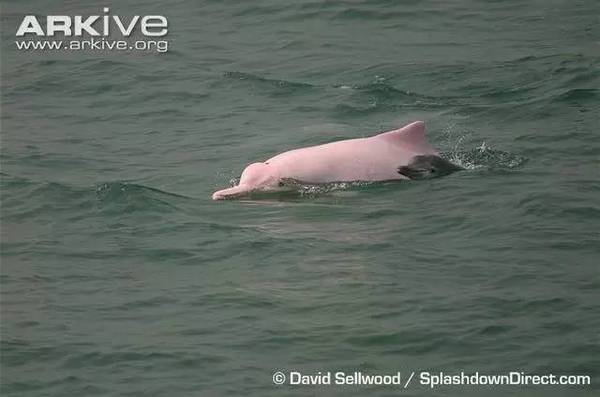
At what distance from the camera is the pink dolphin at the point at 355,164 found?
58.9ft

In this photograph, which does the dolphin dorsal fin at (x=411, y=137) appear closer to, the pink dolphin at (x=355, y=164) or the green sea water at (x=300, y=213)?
the pink dolphin at (x=355, y=164)

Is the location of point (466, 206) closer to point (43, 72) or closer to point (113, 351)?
point (113, 351)

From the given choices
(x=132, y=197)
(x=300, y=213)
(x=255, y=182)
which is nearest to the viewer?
(x=300, y=213)

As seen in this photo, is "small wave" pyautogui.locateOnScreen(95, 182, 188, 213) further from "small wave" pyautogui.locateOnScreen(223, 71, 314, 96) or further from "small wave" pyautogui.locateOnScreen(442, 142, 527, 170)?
"small wave" pyautogui.locateOnScreen(223, 71, 314, 96)

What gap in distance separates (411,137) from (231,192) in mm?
2713

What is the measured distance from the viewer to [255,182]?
1794cm

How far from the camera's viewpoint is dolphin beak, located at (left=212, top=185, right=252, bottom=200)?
17750mm

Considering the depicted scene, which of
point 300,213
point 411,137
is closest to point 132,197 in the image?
point 300,213

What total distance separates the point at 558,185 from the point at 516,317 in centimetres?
487

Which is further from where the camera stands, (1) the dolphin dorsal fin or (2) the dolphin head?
(1) the dolphin dorsal fin

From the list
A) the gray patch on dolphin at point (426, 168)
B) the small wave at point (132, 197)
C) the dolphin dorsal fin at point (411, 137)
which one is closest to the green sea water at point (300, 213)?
the small wave at point (132, 197)

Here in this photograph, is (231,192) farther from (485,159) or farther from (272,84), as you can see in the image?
(272,84)

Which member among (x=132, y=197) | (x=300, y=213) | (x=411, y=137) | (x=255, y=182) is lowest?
(x=300, y=213)

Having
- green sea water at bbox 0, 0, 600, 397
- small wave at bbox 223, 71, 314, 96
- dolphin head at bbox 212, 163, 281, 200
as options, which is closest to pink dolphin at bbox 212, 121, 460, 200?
dolphin head at bbox 212, 163, 281, 200
